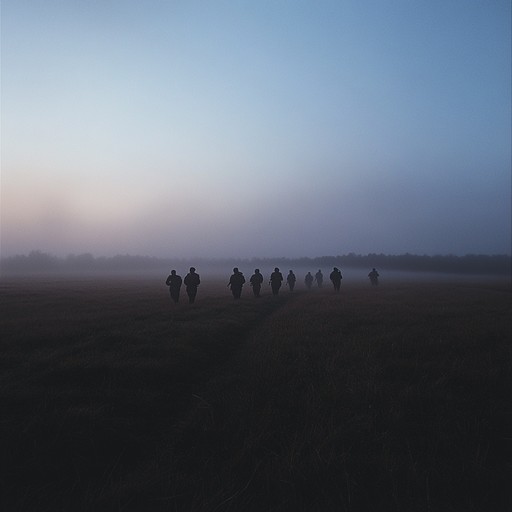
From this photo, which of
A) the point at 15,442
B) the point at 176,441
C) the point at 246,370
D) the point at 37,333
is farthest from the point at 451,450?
the point at 37,333

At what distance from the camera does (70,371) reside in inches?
265

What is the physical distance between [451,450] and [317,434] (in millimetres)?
1622

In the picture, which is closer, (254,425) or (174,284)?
(254,425)

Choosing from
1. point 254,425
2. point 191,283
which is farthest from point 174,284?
point 254,425

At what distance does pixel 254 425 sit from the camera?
15.5ft

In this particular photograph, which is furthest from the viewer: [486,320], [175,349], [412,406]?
[486,320]

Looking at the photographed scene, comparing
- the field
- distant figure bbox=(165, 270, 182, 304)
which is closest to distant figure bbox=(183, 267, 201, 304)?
distant figure bbox=(165, 270, 182, 304)

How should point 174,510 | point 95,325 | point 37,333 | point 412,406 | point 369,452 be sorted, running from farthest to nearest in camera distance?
point 95,325 < point 37,333 < point 412,406 < point 369,452 < point 174,510

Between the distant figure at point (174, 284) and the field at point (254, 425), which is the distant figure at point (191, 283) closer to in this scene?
the distant figure at point (174, 284)

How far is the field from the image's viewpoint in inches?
130

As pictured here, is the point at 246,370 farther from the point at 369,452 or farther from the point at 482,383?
the point at 482,383

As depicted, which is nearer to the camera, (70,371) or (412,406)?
(412,406)

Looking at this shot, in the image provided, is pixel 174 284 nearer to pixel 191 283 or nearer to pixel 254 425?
pixel 191 283

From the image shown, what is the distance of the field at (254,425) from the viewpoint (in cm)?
329
